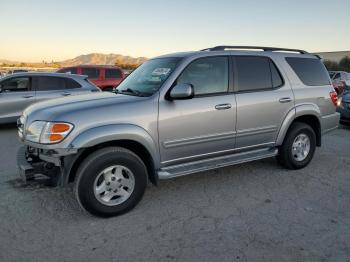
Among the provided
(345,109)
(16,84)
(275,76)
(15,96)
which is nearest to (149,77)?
(275,76)

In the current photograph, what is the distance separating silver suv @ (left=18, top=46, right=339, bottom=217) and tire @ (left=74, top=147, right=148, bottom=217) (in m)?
0.01

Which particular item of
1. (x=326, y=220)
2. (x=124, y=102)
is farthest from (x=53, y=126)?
(x=326, y=220)

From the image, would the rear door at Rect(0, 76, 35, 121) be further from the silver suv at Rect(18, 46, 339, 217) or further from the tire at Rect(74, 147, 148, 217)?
the tire at Rect(74, 147, 148, 217)

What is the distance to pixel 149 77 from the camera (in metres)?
4.30

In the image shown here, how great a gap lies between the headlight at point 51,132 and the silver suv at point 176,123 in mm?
10

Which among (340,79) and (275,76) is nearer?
(275,76)

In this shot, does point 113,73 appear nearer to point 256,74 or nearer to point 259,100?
point 256,74

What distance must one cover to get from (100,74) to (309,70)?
9.97m

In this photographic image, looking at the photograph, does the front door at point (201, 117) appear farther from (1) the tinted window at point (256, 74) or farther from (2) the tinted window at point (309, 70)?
(2) the tinted window at point (309, 70)

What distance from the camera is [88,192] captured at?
3.37 m

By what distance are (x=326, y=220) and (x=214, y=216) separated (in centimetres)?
122

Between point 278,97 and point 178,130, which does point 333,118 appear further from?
point 178,130

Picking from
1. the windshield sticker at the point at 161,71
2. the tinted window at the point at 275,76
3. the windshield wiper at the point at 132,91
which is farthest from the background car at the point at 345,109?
the windshield wiper at the point at 132,91

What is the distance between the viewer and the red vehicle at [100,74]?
44.0 feet
